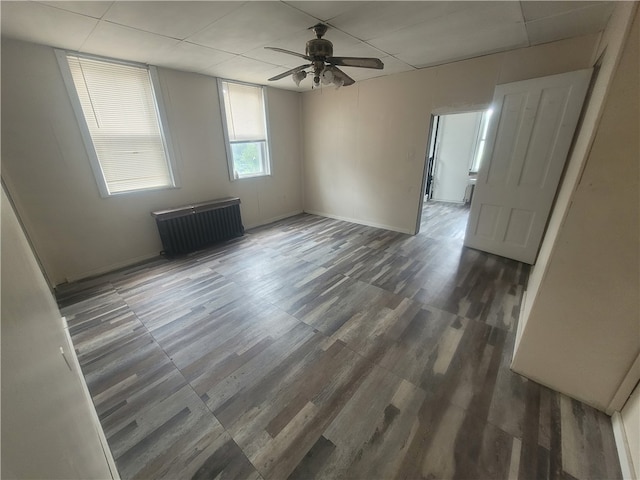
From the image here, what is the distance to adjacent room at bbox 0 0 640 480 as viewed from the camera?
4.28 feet

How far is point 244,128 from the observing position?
14.9ft

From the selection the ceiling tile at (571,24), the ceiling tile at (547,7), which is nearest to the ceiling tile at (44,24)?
the ceiling tile at (547,7)

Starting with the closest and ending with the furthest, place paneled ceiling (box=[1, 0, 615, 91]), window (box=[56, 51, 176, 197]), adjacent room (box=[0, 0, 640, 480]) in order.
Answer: adjacent room (box=[0, 0, 640, 480])
paneled ceiling (box=[1, 0, 615, 91])
window (box=[56, 51, 176, 197])

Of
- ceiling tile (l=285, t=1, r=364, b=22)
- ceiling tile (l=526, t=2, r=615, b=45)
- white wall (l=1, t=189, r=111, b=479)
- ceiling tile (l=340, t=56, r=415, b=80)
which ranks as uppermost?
ceiling tile (l=340, t=56, r=415, b=80)

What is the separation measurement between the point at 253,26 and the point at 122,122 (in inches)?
85.9

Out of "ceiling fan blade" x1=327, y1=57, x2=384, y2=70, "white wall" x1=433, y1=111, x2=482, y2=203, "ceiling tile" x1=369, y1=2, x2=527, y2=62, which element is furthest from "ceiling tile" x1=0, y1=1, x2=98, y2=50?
"white wall" x1=433, y1=111, x2=482, y2=203

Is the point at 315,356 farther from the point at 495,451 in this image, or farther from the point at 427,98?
the point at 427,98

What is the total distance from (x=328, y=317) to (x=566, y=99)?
3.44 meters

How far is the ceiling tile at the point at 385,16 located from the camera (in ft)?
6.52

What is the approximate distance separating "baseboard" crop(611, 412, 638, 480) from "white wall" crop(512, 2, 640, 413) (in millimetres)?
77

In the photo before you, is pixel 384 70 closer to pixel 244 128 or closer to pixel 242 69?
pixel 242 69

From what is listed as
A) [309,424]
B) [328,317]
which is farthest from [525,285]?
[309,424]

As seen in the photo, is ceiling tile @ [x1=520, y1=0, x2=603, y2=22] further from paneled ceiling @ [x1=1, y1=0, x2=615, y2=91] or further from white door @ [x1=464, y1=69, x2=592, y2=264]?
white door @ [x1=464, y1=69, x2=592, y2=264]

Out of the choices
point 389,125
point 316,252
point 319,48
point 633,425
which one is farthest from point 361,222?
point 633,425
